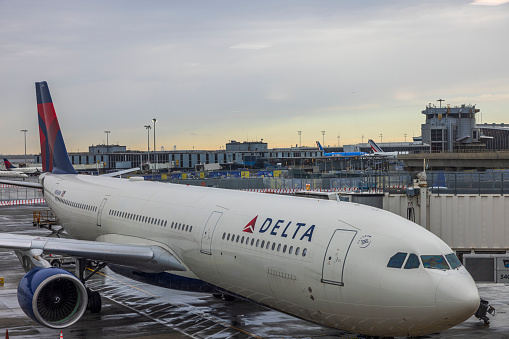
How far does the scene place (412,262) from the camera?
15.2 meters

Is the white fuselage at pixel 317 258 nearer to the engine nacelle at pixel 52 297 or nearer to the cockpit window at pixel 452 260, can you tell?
the cockpit window at pixel 452 260

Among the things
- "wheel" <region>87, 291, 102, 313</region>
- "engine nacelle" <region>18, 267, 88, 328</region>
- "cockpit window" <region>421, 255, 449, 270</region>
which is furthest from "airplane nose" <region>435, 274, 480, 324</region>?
"wheel" <region>87, 291, 102, 313</region>

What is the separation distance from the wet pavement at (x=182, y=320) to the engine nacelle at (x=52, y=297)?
8.42ft

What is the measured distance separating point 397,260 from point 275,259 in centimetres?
389

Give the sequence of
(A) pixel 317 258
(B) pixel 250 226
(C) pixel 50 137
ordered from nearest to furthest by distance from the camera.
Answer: (A) pixel 317 258 < (B) pixel 250 226 < (C) pixel 50 137

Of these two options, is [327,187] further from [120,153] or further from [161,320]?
[120,153]

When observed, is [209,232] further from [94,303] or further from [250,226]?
[94,303]

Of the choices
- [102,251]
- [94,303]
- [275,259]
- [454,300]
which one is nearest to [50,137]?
[94,303]

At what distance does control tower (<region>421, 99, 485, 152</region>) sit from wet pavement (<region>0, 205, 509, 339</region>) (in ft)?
336

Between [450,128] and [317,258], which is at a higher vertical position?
[450,128]

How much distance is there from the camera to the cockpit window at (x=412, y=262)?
15.1m

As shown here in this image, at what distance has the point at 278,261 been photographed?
17812 millimetres

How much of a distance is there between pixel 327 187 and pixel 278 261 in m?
39.6

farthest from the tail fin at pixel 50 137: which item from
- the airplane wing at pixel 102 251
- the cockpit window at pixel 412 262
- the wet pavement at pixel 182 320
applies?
the cockpit window at pixel 412 262
